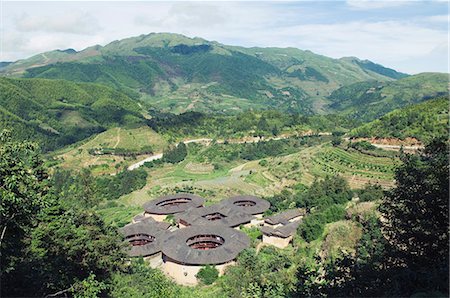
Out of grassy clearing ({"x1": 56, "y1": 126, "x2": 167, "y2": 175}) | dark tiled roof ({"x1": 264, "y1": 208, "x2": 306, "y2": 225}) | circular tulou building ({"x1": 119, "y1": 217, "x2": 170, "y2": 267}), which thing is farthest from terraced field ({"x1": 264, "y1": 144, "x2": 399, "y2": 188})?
grassy clearing ({"x1": 56, "y1": 126, "x2": 167, "y2": 175})

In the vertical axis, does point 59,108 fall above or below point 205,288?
above

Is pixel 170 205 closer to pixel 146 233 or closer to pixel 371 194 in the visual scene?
pixel 146 233

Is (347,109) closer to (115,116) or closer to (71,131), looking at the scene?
(115,116)

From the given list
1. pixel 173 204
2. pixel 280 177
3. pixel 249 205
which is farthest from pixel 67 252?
pixel 280 177

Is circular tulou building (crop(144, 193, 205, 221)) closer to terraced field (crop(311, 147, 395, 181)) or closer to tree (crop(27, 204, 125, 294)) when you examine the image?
terraced field (crop(311, 147, 395, 181))

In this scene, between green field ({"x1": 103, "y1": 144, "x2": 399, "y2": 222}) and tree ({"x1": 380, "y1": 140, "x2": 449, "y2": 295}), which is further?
green field ({"x1": 103, "y1": 144, "x2": 399, "y2": 222})

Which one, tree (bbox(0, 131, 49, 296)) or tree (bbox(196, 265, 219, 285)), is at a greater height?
tree (bbox(0, 131, 49, 296))

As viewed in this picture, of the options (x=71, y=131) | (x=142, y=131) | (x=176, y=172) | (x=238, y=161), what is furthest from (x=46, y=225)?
(x=71, y=131)
